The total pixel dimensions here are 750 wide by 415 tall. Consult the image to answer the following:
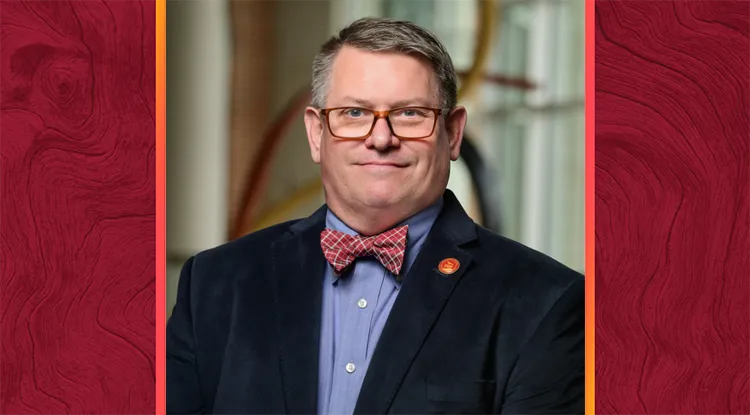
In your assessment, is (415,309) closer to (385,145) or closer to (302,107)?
(385,145)

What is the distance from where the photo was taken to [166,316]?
2363 millimetres

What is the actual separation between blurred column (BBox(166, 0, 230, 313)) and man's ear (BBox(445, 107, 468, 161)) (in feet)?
1.54

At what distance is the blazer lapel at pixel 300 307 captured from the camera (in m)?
2.34

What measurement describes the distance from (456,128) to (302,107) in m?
0.33

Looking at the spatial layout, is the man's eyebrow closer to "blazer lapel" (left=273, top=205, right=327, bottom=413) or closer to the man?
the man

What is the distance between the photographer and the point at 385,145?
231cm

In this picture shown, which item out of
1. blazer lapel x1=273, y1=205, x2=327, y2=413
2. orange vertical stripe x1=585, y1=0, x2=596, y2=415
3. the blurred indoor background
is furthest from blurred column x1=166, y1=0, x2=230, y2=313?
orange vertical stripe x1=585, y1=0, x2=596, y2=415

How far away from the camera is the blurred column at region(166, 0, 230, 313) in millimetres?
2371

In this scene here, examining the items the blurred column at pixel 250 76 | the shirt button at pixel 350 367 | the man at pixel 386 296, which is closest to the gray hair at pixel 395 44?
the man at pixel 386 296

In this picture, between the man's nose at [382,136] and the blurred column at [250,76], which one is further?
the blurred column at [250,76]
